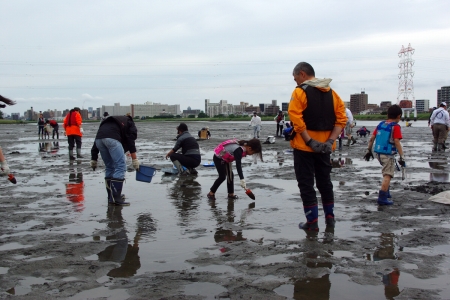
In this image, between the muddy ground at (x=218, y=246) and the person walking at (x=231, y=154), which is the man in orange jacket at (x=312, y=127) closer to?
the muddy ground at (x=218, y=246)

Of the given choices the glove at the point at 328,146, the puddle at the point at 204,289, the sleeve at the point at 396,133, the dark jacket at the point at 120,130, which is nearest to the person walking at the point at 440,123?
the sleeve at the point at 396,133

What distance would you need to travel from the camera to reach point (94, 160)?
8.46 metres

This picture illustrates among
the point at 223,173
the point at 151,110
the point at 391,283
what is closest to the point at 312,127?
the point at 391,283

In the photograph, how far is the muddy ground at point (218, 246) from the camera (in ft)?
13.0

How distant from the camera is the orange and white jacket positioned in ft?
18.3

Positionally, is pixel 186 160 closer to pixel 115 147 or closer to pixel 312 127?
pixel 115 147

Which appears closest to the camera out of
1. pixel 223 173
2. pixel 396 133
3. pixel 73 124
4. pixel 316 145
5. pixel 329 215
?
pixel 316 145

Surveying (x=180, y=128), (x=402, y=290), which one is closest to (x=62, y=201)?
(x=180, y=128)

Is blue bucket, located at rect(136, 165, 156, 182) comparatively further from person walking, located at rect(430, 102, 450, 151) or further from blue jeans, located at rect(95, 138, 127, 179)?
person walking, located at rect(430, 102, 450, 151)

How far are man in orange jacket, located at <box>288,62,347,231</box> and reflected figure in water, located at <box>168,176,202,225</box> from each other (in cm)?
180

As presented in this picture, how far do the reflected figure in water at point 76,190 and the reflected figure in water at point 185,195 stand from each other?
162 centimetres

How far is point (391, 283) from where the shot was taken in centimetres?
403

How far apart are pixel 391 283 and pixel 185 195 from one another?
5236 millimetres

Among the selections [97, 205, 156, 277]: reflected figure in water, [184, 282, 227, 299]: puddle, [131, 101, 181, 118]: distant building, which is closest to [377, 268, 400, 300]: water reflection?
[184, 282, 227, 299]: puddle
